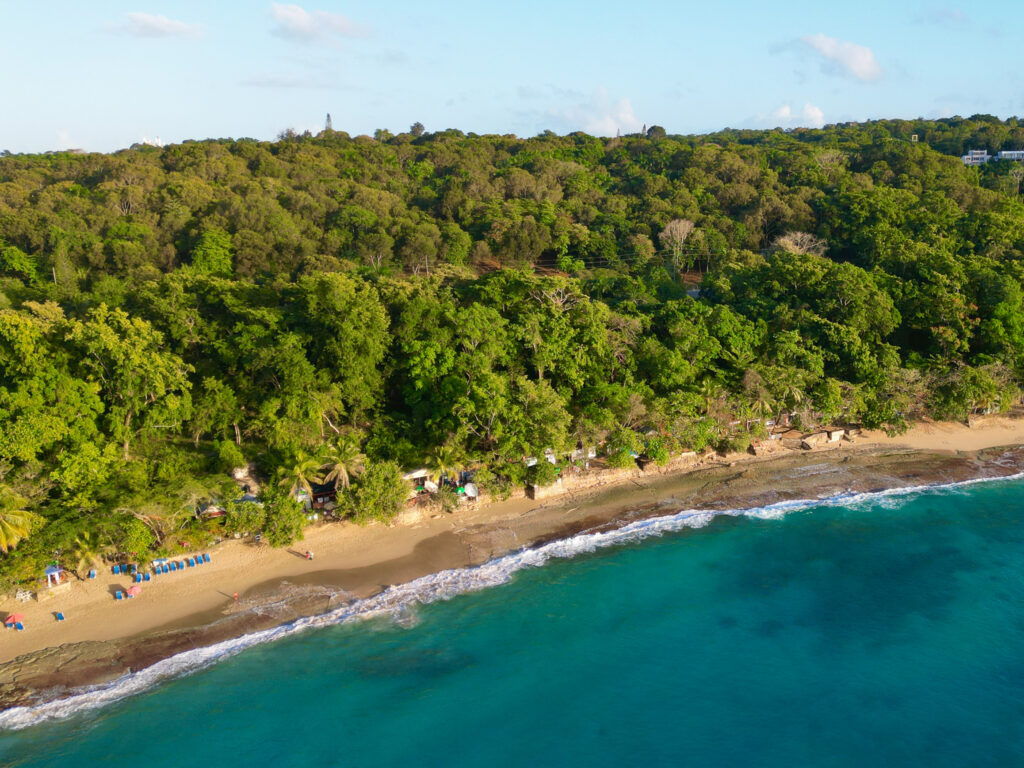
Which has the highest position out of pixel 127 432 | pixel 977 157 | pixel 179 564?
pixel 977 157

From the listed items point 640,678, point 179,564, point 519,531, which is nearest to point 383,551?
point 519,531

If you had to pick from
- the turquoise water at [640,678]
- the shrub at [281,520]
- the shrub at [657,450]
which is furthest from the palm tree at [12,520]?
the shrub at [657,450]

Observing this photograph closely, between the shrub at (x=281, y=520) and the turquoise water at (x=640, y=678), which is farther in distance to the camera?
the shrub at (x=281, y=520)

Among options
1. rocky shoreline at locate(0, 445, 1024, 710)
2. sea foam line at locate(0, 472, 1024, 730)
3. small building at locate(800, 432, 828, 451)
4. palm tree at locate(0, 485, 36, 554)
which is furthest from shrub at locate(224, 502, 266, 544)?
small building at locate(800, 432, 828, 451)

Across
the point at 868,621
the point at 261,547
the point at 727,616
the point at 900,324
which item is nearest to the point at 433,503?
the point at 261,547

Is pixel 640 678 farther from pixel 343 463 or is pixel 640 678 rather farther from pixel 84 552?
pixel 84 552

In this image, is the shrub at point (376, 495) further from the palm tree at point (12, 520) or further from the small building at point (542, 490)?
the palm tree at point (12, 520)

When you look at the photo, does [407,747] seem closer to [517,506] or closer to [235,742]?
[235,742]
